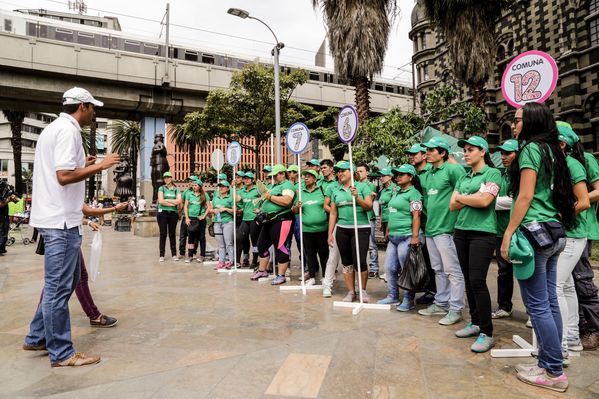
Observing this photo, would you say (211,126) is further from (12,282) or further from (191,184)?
(12,282)

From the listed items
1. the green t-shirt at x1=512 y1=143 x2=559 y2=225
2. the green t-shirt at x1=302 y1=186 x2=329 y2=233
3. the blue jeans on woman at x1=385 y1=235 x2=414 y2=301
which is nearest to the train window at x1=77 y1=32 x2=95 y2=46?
the green t-shirt at x1=302 y1=186 x2=329 y2=233

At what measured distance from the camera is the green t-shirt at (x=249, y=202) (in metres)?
8.38

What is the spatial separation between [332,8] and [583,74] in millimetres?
13503

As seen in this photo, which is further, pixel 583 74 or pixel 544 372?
pixel 583 74

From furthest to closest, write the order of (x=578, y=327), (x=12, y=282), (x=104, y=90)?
(x=104, y=90)
(x=12, y=282)
(x=578, y=327)

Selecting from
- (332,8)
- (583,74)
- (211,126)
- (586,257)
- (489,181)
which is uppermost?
(332,8)

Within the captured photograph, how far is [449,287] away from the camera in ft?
16.9

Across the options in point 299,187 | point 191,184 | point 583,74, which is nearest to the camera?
point 299,187

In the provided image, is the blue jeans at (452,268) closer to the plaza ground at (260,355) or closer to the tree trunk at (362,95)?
the plaza ground at (260,355)

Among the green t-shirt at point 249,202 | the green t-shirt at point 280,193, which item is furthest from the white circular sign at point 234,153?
the green t-shirt at point 280,193

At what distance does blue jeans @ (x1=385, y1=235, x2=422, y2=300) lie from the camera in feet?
17.4

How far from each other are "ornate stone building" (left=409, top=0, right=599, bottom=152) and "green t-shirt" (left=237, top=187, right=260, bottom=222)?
1297 cm

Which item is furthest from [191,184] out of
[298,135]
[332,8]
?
[332,8]

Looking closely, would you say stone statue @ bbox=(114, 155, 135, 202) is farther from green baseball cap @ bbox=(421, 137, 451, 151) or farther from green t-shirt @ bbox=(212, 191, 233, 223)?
green baseball cap @ bbox=(421, 137, 451, 151)
